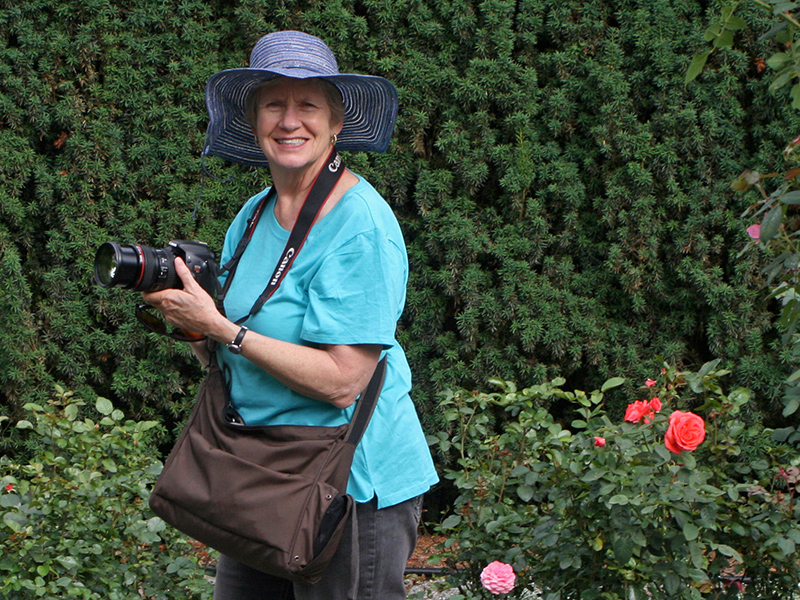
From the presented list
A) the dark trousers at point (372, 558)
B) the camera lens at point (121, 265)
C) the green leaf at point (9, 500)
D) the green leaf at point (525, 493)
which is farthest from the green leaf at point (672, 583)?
the green leaf at point (9, 500)

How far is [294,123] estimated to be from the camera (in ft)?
5.99

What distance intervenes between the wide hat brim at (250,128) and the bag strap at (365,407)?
2.15 feet

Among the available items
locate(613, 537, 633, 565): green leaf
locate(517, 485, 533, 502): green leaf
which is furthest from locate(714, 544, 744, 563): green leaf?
locate(517, 485, 533, 502): green leaf

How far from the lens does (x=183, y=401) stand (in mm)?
4000

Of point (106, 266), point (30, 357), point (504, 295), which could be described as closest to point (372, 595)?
point (106, 266)

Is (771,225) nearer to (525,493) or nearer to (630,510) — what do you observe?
(630,510)

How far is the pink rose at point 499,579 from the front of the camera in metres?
2.44

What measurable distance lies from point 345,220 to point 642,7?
256 cm

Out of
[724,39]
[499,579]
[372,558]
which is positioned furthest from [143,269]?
[499,579]

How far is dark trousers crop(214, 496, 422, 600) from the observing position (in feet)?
5.54

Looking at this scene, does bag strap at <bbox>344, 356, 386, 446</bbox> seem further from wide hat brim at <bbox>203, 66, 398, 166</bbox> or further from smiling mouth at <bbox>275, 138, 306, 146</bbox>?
wide hat brim at <bbox>203, 66, 398, 166</bbox>

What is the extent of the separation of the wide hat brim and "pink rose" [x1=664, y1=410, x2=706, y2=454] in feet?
3.40

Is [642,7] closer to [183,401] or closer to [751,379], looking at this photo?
[751,379]

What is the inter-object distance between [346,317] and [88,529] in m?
1.49
